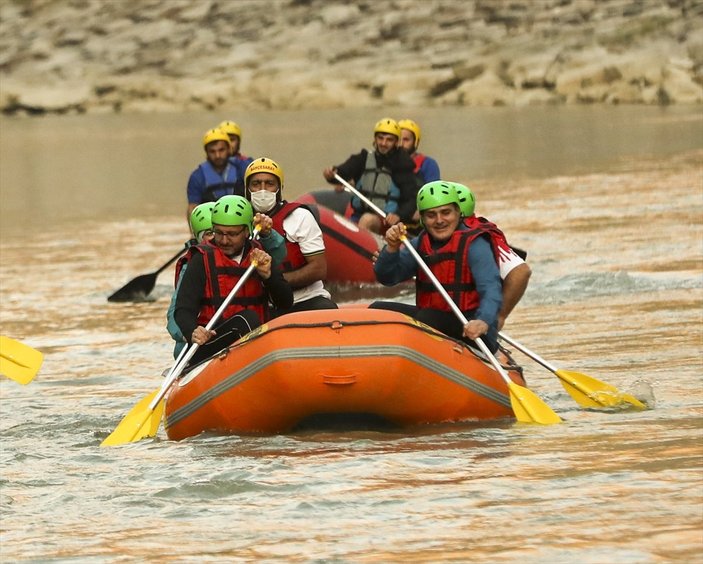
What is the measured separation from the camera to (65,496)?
6.77 metres

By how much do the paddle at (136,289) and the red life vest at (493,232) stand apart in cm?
536

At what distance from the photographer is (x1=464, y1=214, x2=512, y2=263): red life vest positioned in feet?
27.1

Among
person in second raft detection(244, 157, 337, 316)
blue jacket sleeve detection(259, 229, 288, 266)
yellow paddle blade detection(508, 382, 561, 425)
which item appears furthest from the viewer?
person in second raft detection(244, 157, 337, 316)

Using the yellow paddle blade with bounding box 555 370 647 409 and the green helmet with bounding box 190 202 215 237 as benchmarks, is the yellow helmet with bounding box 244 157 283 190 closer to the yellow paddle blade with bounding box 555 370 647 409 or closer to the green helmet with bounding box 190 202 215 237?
the green helmet with bounding box 190 202 215 237

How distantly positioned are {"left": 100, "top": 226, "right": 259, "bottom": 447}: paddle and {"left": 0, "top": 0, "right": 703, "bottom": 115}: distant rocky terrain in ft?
96.3

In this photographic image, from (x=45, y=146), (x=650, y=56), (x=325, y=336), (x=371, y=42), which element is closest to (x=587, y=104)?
(x=650, y=56)

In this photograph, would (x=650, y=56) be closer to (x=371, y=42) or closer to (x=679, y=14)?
(x=679, y=14)

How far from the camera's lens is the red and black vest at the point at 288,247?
9.20 meters

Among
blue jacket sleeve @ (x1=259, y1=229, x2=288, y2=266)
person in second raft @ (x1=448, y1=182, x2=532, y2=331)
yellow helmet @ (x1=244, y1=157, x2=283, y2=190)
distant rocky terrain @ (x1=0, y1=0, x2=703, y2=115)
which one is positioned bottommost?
person in second raft @ (x1=448, y1=182, x2=532, y2=331)

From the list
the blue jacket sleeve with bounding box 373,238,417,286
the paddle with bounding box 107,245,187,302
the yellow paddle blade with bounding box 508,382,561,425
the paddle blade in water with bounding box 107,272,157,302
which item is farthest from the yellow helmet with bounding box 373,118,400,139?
the yellow paddle blade with bounding box 508,382,561,425

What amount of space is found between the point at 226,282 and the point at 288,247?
101 centimetres

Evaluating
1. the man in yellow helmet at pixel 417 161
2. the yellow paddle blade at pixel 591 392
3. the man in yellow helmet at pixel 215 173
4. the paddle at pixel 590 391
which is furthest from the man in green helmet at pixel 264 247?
the man in yellow helmet at pixel 417 161

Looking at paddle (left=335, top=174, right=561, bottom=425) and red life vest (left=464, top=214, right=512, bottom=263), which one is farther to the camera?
red life vest (left=464, top=214, right=512, bottom=263)

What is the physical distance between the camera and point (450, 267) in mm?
8227
